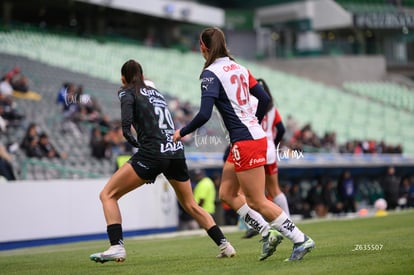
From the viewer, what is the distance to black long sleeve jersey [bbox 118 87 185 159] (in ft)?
28.9

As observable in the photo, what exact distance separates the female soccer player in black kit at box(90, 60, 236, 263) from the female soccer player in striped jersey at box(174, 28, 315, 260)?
0.60 metres

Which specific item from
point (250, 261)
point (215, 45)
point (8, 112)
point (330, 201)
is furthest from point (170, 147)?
point (330, 201)

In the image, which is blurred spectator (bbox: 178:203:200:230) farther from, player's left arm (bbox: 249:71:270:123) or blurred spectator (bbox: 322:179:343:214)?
player's left arm (bbox: 249:71:270:123)

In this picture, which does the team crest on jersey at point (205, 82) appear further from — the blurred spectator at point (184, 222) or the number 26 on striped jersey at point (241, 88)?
the blurred spectator at point (184, 222)

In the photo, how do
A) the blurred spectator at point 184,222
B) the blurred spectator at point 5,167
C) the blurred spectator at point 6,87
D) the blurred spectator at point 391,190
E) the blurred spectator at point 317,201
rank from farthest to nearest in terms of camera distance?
1. the blurred spectator at point 391,190
2. the blurred spectator at point 317,201
3. the blurred spectator at point 6,87
4. the blurred spectator at point 184,222
5. the blurred spectator at point 5,167

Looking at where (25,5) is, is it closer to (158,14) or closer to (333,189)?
(158,14)

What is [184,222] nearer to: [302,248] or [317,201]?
[317,201]

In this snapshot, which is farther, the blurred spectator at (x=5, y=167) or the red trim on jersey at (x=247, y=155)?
the blurred spectator at (x=5, y=167)

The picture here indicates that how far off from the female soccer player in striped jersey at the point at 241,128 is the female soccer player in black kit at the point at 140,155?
0.60m

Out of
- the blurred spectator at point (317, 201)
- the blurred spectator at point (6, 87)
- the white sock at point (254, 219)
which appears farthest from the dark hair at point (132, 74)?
the blurred spectator at point (317, 201)

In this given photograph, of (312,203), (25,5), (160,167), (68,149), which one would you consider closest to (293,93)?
(25,5)

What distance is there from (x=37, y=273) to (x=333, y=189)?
739 inches

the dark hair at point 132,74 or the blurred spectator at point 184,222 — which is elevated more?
the dark hair at point 132,74

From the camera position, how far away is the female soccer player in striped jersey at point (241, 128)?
27.1 feet
